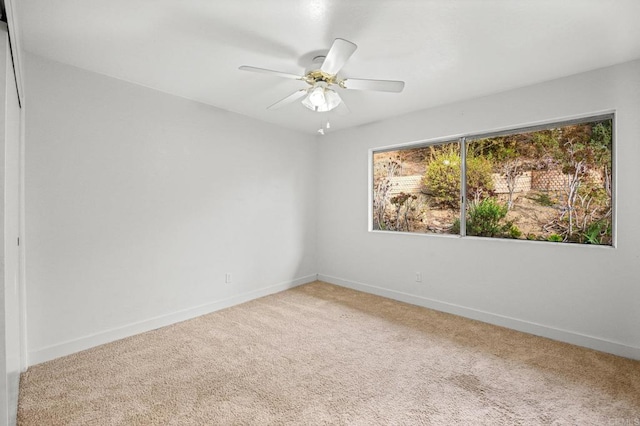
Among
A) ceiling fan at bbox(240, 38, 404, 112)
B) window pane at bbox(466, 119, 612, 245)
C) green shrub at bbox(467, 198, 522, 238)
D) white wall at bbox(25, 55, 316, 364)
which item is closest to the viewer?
ceiling fan at bbox(240, 38, 404, 112)

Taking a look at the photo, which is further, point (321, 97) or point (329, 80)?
point (321, 97)

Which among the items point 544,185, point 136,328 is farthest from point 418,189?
point 136,328

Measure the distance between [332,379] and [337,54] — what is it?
88.1 inches

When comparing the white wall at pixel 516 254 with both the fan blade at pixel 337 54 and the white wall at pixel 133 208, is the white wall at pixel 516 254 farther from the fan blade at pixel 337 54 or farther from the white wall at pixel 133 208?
the fan blade at pixel 337 54

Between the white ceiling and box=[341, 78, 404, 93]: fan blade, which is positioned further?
box=[341, 78, 404, 93]: fan blade

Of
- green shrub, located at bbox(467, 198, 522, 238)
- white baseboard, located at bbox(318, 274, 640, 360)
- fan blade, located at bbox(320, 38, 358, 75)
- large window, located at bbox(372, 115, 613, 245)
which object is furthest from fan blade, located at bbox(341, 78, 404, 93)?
white baseboard, located at bbox(318, 274, 640, 360)

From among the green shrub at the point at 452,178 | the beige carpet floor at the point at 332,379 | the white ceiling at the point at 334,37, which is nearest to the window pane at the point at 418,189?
the green shrub at the point at 452,178

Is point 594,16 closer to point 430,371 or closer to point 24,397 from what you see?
point 430,371

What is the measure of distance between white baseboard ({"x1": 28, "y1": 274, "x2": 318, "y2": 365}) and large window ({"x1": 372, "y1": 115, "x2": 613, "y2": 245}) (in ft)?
6.68

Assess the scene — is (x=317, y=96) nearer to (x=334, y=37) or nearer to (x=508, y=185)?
(x=334, y=37)

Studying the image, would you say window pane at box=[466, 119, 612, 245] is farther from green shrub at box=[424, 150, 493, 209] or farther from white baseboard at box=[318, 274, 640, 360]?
white baseboard at box=[318, 274, 640, 360]

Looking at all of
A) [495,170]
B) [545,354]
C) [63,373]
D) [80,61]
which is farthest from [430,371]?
[80,61]

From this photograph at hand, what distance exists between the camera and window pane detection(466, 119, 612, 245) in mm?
2682

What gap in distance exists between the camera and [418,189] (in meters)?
3.93
